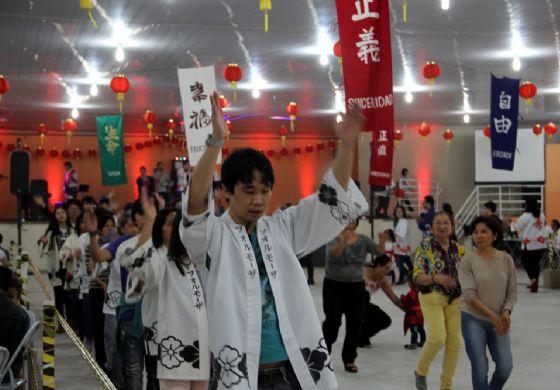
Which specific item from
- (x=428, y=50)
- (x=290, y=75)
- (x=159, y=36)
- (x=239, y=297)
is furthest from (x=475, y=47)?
(x=239, y=297)

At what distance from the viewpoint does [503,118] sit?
15.5m

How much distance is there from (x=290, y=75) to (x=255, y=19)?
5.35 m

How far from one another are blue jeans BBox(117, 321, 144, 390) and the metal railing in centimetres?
2268

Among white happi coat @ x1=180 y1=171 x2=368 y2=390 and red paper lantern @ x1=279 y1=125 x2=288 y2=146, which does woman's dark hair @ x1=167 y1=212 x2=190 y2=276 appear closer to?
white happi coat @ x1=180 y1=171 x2=368 y2=390

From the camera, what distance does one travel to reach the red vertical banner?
26.2 ft

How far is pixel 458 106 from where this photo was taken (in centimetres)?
2427

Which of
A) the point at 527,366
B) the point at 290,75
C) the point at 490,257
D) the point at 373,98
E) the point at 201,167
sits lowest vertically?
the point at 527,366

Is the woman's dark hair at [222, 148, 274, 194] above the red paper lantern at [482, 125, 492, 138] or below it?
below

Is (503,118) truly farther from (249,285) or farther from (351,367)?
(249,285)

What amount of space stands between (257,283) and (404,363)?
662 cm

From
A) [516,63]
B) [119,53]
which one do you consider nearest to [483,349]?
[119,53]

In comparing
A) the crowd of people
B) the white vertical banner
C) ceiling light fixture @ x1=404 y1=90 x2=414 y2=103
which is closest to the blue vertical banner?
ceiling light fixture @ x1=404 y1=90 x2=414 y2=103

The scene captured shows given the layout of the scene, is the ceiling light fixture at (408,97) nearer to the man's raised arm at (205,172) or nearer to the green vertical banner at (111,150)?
the green vertical banner at (111,150)

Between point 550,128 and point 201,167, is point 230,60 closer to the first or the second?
point 550,128
